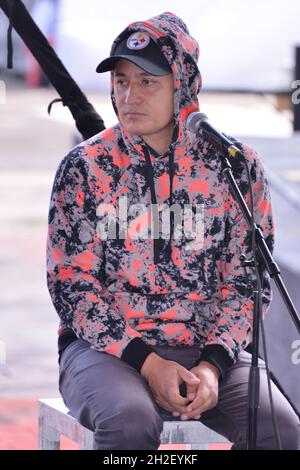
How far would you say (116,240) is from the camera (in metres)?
3.76

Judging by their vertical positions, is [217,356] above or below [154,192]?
below

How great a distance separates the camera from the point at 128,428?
3.43 meters

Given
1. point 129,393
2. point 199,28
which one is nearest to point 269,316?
point 129,393

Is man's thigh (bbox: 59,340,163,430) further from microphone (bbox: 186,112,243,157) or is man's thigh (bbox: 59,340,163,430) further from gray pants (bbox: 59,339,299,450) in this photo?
microphone (bbox: 186,112,243,157)

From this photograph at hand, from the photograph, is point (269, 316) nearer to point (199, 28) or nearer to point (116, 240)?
point (116, 240)

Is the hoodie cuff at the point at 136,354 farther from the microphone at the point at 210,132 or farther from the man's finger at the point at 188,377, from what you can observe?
the microphone at the point at 210,132

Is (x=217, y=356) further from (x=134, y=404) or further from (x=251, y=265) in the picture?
(x=251, y=265)

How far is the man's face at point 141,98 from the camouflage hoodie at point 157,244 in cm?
4

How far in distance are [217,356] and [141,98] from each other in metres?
0.81

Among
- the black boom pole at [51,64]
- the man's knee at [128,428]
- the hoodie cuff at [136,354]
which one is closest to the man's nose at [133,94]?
A: the black boom pole at [51,64]

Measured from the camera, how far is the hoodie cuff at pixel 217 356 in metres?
3.68

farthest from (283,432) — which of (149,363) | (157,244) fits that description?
(157,244)

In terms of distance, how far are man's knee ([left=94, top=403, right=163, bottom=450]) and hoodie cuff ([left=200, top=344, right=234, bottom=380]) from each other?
286 mm
